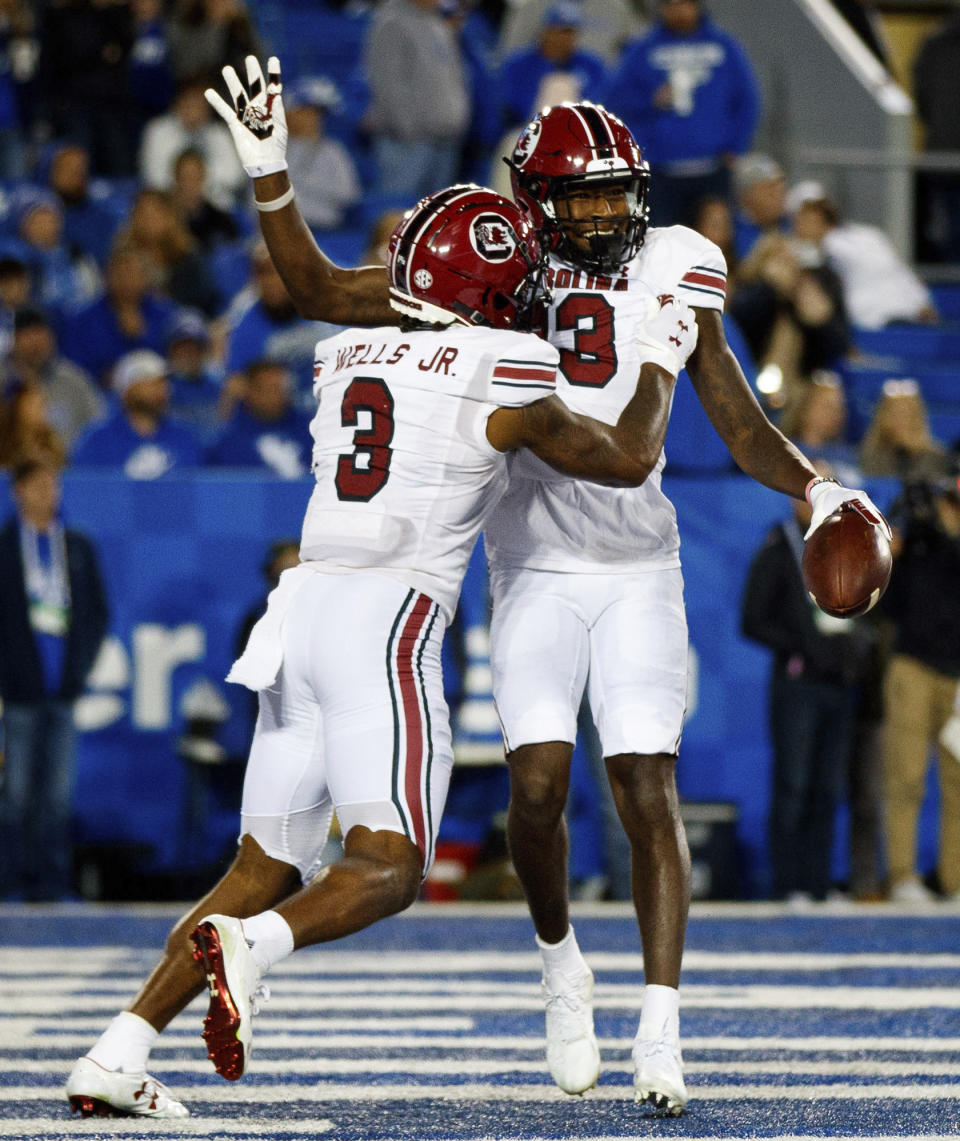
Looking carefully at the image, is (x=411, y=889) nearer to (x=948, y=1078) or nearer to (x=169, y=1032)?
(x=948, y=1078)

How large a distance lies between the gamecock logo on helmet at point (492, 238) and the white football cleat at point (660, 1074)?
158 cm

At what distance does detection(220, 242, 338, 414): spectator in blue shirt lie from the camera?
953cm

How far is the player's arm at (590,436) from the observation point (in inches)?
160

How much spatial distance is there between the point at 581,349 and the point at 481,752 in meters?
4.39

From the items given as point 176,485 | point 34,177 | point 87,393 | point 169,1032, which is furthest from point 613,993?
point 34,177

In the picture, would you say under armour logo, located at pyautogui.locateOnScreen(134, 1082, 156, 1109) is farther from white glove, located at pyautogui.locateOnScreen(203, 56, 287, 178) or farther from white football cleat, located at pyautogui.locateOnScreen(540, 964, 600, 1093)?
white glove, located at pyautogui.locateOnScreen(203, 56, 287, 178)

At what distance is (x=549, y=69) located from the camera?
462 inches

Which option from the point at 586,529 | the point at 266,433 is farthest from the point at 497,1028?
the point at 266,433

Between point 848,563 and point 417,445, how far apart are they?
0.94 m

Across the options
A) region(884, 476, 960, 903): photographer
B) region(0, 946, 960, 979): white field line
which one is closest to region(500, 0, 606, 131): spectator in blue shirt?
region(884, 476, 960, 903): photographer

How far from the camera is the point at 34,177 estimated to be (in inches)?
471

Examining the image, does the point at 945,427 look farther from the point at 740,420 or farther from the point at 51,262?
the point at 740,420

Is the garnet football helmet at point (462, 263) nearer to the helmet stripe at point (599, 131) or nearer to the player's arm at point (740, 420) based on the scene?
the helmet stripe at point (599, 131)

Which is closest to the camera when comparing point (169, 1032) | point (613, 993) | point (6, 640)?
point (169, 1032)
